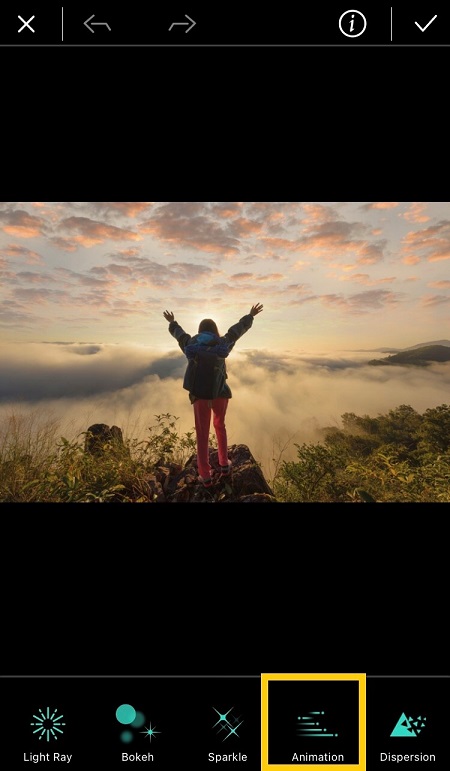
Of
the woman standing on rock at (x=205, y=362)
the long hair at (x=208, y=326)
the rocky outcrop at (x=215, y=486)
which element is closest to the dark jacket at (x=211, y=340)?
the woman standing on rock at (x=205, y=362)

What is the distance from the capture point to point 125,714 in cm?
199

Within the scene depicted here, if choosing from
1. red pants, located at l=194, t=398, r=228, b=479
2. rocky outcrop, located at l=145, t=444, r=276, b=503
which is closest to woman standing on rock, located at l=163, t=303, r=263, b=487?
red pants, located at l=194, t=398, r=228, b=479

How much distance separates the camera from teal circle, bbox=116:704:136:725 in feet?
6.48

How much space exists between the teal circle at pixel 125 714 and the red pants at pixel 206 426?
99.3 inches

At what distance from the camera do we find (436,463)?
454 cm

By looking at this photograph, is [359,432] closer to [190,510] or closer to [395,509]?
[395,509]

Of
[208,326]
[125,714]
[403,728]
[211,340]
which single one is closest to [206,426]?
[211,340]

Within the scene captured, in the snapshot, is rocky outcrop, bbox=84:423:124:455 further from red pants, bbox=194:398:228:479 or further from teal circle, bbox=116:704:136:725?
teal circle, bbox=116:704:136:725

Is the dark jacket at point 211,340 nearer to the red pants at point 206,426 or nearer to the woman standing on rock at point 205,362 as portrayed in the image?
the woman standing on rock at point 205,362

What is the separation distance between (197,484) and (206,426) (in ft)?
2.54

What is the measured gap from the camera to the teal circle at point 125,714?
1.98 m
